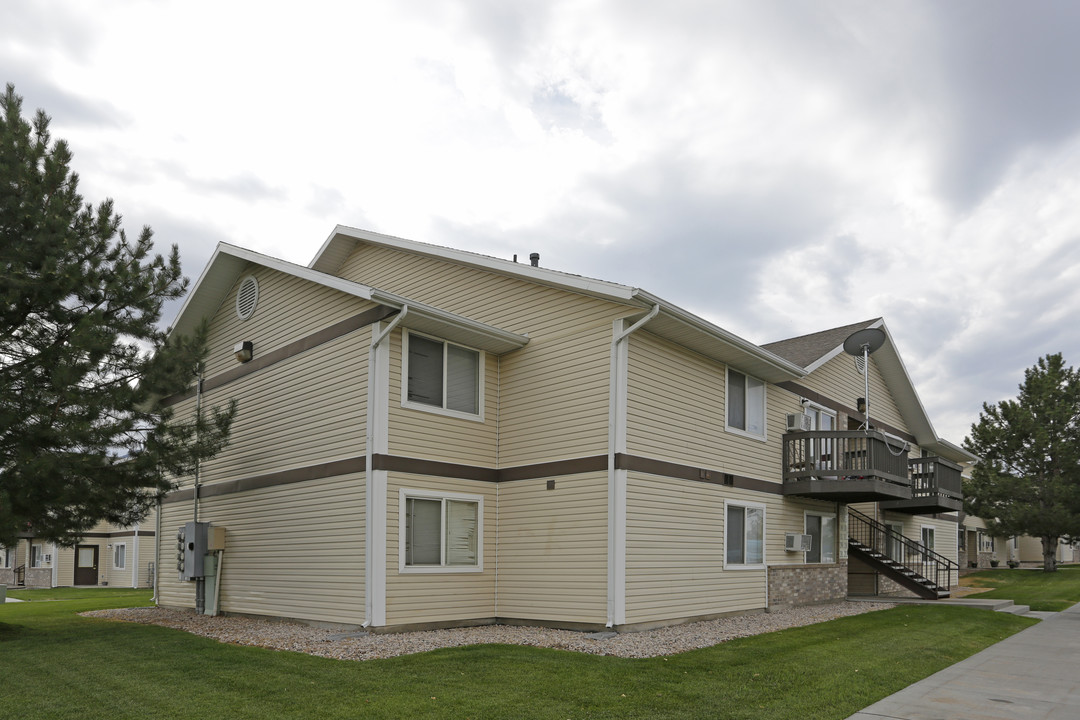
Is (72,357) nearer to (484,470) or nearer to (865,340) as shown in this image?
(484,470)

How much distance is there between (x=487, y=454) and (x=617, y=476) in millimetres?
2702

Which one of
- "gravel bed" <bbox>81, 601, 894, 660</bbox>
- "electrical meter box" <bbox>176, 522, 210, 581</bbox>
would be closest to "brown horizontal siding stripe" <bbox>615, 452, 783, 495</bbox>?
"gravel bed" <bbox>81, 601, 894, 660</bbox>

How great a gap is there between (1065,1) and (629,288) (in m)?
7.57

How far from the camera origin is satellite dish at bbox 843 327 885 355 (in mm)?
18578

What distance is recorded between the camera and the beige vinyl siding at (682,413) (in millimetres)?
13367

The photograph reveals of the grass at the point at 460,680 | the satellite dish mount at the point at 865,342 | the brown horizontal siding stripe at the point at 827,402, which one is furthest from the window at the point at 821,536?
the grass at the point at 460,680

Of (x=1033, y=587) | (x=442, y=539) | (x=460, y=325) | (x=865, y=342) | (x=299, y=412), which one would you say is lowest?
(x=1033, y=587)

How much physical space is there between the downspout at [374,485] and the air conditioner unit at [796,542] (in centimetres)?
932

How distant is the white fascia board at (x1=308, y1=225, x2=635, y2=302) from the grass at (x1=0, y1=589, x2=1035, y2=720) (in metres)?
5.53

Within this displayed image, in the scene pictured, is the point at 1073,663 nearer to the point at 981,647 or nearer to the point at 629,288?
the point at 981,647

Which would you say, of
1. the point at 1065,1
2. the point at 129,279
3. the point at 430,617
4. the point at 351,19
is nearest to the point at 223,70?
the point at 351,19

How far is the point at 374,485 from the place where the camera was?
12266mm

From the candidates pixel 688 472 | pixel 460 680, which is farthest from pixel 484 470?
pixel 460 680

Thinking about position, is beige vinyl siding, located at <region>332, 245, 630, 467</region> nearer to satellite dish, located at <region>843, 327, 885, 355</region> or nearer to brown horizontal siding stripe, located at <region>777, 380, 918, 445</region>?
brown horizontal siding stripe, located at <region>777, 380, 918, 445</region>
